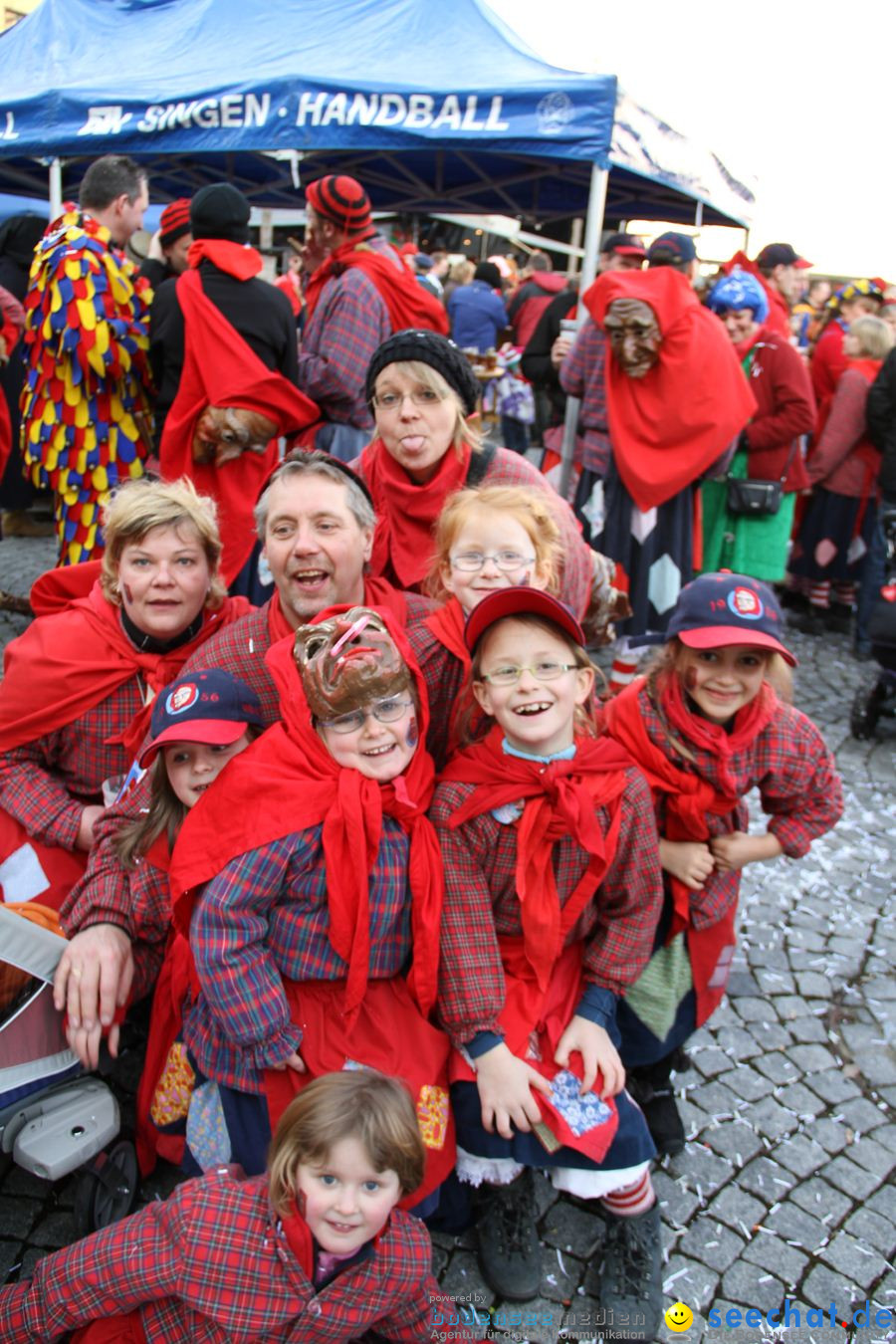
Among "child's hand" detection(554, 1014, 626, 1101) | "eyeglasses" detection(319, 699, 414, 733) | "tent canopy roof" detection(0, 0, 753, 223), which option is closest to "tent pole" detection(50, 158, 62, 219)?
"tent canopy roof" detection(0, 0, 753, 223)

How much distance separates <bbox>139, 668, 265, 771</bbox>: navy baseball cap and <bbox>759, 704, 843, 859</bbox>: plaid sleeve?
1242 mm

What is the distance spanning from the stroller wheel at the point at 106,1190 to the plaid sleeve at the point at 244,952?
0.55 m

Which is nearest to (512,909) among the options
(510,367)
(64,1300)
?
(64,1300)

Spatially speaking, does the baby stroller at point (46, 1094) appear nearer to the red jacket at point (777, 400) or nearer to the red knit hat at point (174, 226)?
the red knit hat at point (174, 226)

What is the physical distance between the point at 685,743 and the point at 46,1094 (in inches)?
64.0

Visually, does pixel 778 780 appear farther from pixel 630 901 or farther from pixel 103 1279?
pixel 103 1279

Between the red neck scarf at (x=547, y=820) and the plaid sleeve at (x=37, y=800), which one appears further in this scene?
the plaid sleeve at (x=37, y=800)

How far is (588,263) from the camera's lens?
505 centimetres

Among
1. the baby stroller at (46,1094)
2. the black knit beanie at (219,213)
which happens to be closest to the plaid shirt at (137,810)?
the baby stroller at (46,1094)

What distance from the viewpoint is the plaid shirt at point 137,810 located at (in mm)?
Result: 2150

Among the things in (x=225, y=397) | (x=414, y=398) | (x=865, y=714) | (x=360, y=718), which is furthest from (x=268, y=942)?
(x=865, y=714)

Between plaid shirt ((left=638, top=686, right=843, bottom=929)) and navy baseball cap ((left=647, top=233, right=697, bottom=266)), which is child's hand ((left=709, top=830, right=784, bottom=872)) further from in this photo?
navy baseball cap ((left=647, top=233, right=697, bottom=266))

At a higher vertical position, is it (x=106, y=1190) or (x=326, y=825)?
(x=326, y=825)

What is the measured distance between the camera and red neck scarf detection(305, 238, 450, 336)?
170 inches
